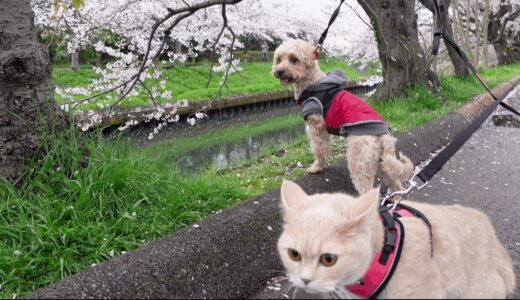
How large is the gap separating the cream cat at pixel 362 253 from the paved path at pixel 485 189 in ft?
2.45

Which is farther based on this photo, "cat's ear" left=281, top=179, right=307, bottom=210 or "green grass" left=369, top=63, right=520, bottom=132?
"green grass" left=369, top=63, right=520, bottom=132

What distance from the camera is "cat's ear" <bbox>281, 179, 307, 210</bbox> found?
3.72ft

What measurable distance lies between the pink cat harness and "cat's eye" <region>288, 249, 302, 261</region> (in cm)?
17

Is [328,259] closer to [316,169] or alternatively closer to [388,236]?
[388,236]

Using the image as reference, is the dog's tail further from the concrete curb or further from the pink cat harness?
the pink cat harness

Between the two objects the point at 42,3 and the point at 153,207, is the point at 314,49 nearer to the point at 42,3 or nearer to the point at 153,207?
the point at 153,207

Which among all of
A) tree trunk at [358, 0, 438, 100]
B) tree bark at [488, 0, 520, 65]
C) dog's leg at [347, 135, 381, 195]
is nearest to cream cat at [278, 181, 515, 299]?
dog's leg at [347, 135, 381, 195]

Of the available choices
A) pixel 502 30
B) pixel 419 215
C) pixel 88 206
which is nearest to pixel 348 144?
pixel 88 206

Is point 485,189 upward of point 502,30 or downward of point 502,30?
downward

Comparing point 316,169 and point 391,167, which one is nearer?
point 391,167

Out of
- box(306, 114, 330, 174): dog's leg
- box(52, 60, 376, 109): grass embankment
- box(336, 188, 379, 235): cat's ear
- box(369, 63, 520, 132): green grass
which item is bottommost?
box(52, 60, 376, 109): grass embankment

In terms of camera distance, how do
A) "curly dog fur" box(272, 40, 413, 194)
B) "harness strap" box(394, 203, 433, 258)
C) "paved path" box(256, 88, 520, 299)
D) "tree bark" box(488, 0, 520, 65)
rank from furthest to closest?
"tree bark" box(488, 0, 520, 65) < "curly dog fur" box(272, 40, 413, 194) < "paved path" box(256, 88, 520, 299) < "harness strap" box(394, 203, 433, 258)

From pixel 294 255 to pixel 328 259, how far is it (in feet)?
0.31

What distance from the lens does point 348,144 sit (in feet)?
13.6
